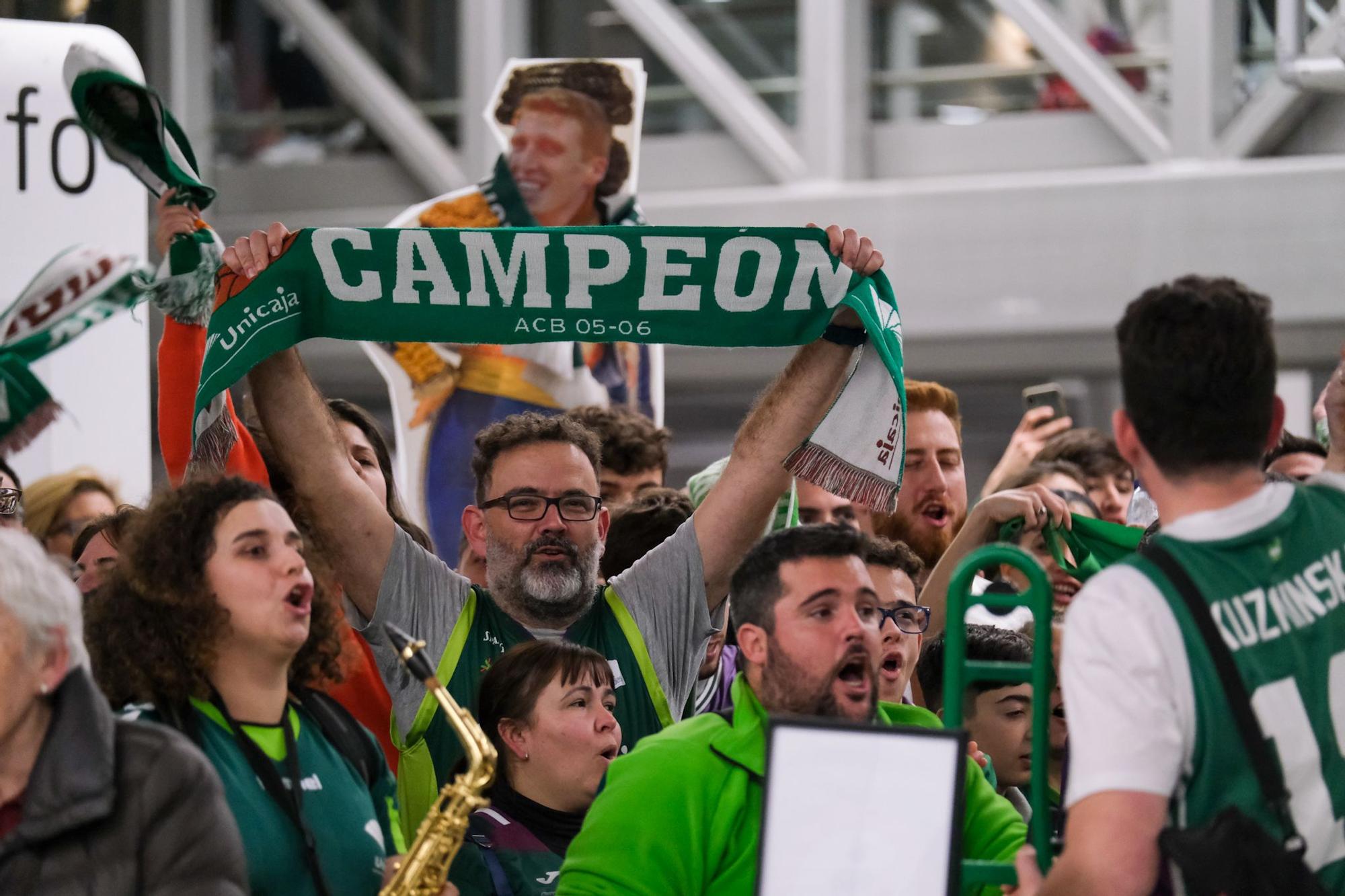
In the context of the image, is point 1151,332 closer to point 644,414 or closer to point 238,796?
point 238,796

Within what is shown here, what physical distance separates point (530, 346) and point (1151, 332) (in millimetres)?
3796

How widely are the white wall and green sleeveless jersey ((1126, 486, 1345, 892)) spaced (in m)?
4.22

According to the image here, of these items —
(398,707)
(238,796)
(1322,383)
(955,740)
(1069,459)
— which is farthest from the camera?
(1322,383)

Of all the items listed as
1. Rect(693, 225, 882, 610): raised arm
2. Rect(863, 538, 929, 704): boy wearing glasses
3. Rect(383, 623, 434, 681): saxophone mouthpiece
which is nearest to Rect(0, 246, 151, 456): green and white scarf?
Rect(693, 225, 882, 610): raised arm

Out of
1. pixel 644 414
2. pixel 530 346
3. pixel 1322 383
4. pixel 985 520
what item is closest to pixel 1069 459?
pixel 644 414

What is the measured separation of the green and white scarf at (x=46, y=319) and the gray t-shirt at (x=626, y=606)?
2044 millimetres

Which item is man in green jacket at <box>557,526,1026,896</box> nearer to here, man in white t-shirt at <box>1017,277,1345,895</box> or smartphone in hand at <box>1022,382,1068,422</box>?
man in white t-shirt at <box>1017,277,1345,895</box>

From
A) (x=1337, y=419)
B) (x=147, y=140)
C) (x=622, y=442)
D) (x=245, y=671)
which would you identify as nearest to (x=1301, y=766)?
(x=1337, y=419)

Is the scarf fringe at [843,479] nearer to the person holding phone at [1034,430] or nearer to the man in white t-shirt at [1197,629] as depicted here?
the man in white t-shirt at [1197,629]

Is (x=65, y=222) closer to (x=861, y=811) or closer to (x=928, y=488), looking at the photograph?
(x=928, y=488)

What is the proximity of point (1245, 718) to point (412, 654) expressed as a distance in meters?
1.29

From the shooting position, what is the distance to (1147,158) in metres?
9.59

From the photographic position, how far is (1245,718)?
2379 millimetres

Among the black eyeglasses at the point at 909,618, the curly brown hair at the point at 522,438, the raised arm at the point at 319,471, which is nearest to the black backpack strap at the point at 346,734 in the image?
the raised arm at the point at 319,471
